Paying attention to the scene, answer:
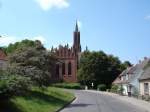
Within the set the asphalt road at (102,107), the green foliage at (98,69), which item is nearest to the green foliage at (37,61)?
the asphalt road at (102,107)

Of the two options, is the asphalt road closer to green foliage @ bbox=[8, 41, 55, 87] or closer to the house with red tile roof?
green foliage @ bbox=[8, 41, 55, 87]

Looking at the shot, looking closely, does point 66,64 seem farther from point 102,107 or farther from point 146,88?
point 102,107

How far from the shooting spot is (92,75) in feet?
347

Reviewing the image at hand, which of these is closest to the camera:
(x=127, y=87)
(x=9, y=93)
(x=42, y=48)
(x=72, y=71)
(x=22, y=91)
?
(x=9, y=93)

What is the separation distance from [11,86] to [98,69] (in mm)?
Answer: 85727

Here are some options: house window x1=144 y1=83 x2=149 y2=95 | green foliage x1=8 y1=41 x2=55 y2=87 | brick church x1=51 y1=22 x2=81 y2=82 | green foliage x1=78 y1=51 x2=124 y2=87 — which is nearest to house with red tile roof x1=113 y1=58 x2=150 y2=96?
house window x1=144 y1=83 x2=149 y2=95

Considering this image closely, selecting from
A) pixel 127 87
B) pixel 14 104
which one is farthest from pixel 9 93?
pixel 127 87

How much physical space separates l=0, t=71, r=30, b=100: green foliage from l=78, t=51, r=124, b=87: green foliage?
82.8m

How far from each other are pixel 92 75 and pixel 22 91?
8308cm

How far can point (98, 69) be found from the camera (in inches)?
4193

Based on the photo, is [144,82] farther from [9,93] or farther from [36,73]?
[9,93]

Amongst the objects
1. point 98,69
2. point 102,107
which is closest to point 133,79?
point 102,107

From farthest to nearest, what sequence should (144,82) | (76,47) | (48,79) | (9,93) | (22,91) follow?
1. (76,47)
2. (144,82)
3. (48,79)
4. (22,91)
5. (9,93)

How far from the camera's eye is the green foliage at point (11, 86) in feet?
68.7
